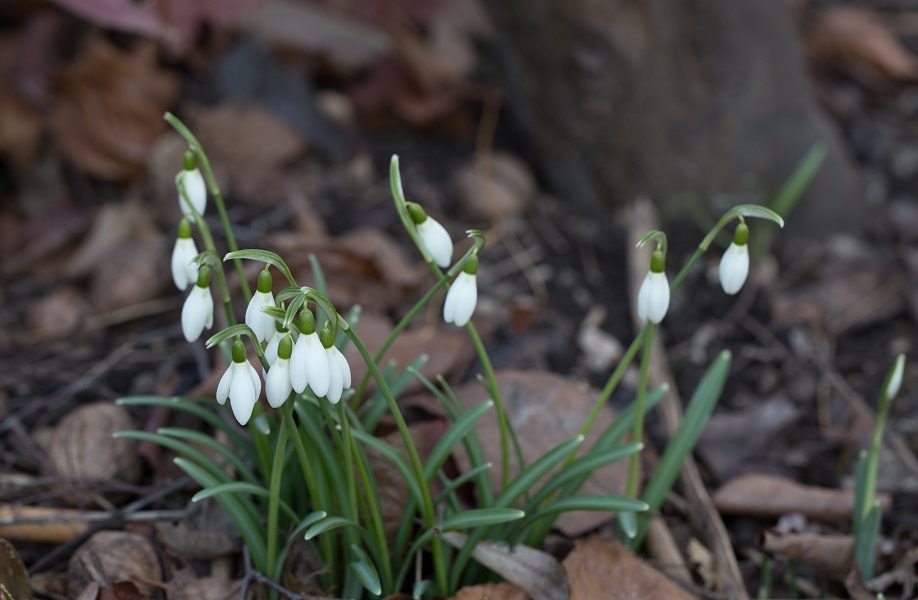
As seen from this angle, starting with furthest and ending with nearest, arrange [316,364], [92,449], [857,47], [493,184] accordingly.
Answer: [857,47] → [493,184] → [92,449] → [316,364]

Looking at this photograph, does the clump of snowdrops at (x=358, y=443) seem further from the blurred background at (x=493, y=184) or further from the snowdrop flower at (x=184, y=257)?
the blurred background at (x=493, y=184)

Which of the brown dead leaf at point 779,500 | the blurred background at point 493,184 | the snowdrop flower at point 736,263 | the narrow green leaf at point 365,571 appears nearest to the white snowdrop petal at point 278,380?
the narrow green leaf at point 365,571

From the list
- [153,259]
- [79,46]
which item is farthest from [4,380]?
[79,46]

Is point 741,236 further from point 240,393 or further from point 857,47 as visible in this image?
point 857,47

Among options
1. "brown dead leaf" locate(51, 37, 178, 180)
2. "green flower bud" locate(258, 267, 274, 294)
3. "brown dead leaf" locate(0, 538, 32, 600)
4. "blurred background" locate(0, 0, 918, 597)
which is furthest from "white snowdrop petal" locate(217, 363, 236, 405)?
"brown dead leaf" locate(51, 37, 178, 180)

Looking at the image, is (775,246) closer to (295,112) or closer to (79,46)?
(295,112)

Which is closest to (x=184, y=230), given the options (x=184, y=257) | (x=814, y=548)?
(x=184, y=257)

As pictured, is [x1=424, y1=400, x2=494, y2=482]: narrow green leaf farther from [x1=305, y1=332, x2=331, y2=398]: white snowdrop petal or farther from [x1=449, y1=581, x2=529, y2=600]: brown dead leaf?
[x1=305, y1=332, x2=331, y2=398]: white snowdrop petal
